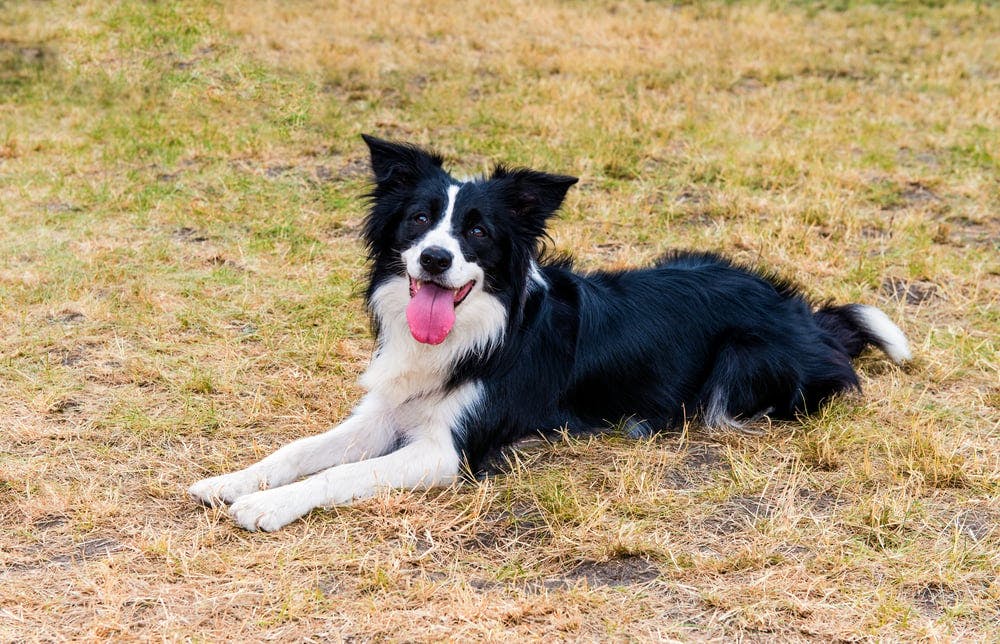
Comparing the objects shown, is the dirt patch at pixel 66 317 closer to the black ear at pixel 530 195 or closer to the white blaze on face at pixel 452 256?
the white blaze on face at pixel 452 256

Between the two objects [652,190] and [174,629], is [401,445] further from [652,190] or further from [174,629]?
[652,190]

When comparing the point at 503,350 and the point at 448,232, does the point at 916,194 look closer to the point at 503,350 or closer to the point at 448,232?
the point at 503,350

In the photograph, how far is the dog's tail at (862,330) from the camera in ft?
17.3

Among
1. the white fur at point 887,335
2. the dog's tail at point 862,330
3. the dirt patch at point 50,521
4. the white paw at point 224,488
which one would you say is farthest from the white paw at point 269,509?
the white fur at point 887,335

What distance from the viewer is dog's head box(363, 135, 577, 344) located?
4105 millimetres

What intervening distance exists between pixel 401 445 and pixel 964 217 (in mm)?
5244

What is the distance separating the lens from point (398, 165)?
432 cm

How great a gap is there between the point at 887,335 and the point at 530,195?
2223mm

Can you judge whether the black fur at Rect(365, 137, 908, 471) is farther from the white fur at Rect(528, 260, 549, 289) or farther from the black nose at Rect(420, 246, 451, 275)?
the black nose at Rect(420, 246, 451, 275)

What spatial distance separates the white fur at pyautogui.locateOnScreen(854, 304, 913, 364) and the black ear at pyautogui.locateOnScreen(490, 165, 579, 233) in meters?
2.02

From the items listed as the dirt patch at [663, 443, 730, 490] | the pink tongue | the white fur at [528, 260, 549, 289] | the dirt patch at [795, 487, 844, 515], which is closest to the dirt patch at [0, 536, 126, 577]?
the pink tongue

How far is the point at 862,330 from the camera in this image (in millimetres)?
5355

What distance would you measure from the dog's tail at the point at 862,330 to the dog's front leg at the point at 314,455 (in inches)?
93.9

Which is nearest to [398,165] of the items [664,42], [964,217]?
[964,217]
